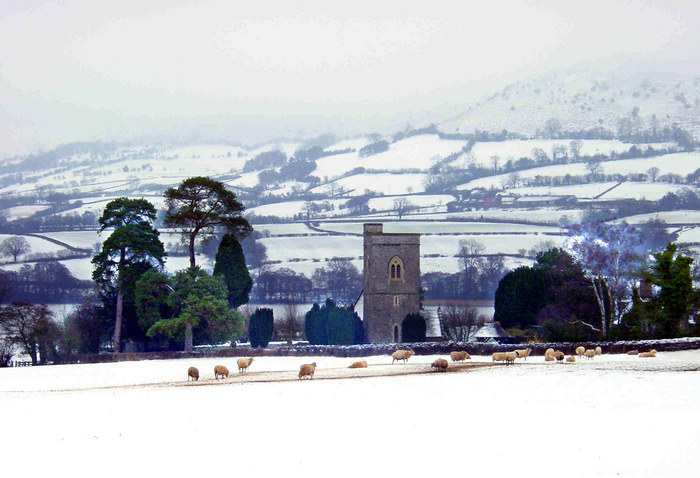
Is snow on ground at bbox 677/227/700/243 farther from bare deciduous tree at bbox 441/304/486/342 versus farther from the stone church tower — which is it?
the stone church tower

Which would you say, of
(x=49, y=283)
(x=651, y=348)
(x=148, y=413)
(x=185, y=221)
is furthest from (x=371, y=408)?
(x=49, y=283)

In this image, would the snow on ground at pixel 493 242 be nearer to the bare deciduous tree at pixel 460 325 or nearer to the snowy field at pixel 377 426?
the bare deciduous tree at pixel 460 325

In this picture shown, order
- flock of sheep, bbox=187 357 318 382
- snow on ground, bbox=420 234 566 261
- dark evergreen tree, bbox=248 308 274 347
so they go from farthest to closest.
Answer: snow on ground, bbox=420 234 566 261 → dark evergreen tree, bbox=248 308 274 347 → flock of sheep, bbox=187 357 318 382

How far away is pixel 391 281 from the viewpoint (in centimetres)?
9381

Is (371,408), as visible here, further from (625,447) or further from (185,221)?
(185,221)

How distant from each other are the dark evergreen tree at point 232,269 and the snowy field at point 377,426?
37005 mm

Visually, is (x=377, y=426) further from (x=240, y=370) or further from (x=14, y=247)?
(x=14, y=247)

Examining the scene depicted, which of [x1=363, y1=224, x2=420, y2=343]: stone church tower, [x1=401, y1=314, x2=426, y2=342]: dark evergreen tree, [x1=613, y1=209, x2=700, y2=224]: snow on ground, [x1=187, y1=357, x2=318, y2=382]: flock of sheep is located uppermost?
[x1=613, y1=209, x2=700, y2=224]: snow on ground

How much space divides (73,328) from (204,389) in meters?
46.6

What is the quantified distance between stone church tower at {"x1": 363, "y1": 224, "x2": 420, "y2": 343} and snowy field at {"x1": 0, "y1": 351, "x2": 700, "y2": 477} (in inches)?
1920

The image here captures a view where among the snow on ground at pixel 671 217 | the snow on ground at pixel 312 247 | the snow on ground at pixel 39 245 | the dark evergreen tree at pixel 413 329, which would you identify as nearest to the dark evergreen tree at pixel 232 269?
the dark evergreen tree at pixel 413 329

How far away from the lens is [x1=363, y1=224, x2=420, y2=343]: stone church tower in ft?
305

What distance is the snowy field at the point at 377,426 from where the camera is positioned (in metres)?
24.5

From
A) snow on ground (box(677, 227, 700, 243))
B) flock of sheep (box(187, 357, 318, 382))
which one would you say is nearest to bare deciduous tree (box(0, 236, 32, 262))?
snow on ground (box(677, 227, 700, 243))
